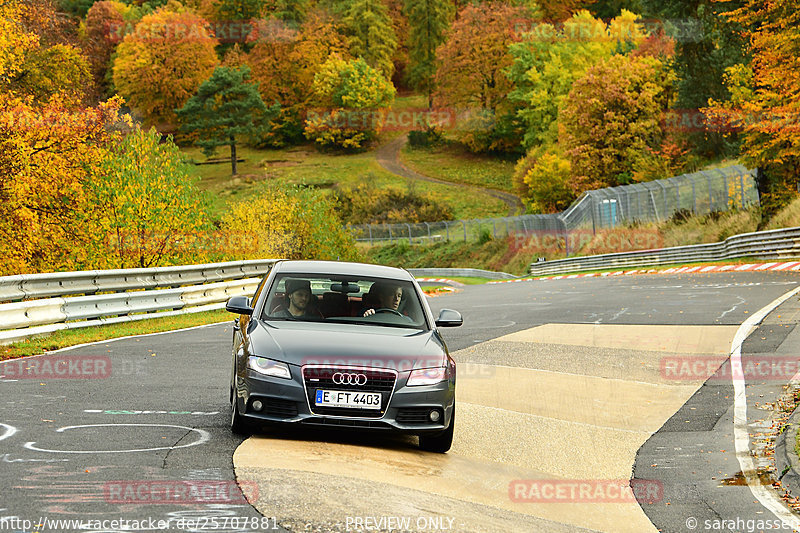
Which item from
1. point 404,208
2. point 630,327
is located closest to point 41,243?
Result: point 630,327

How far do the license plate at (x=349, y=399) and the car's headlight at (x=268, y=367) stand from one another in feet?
1.01

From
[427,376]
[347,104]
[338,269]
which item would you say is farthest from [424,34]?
[427,376]

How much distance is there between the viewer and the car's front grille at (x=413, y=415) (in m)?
8.12

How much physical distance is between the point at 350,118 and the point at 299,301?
116660 mm

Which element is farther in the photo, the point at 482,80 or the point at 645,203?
the point at 482,80

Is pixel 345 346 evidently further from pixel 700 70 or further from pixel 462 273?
pixel 700 70

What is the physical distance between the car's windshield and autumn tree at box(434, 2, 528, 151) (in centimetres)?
10461

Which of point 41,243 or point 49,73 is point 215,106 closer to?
point 49,73

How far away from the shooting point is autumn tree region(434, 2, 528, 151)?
113750mm

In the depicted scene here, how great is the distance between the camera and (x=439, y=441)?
8539 millimetres

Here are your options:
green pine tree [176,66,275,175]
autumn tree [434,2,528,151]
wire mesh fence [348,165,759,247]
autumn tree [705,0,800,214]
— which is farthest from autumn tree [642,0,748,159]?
green pine tree [176,66,275,175]

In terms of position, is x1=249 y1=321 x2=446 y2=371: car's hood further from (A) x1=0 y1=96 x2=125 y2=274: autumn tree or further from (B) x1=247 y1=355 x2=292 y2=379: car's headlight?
(A) x1=0 y1=96 x2=125 y2=274: autumn tree

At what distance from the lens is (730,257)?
40.1m

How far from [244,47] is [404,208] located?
265ft
